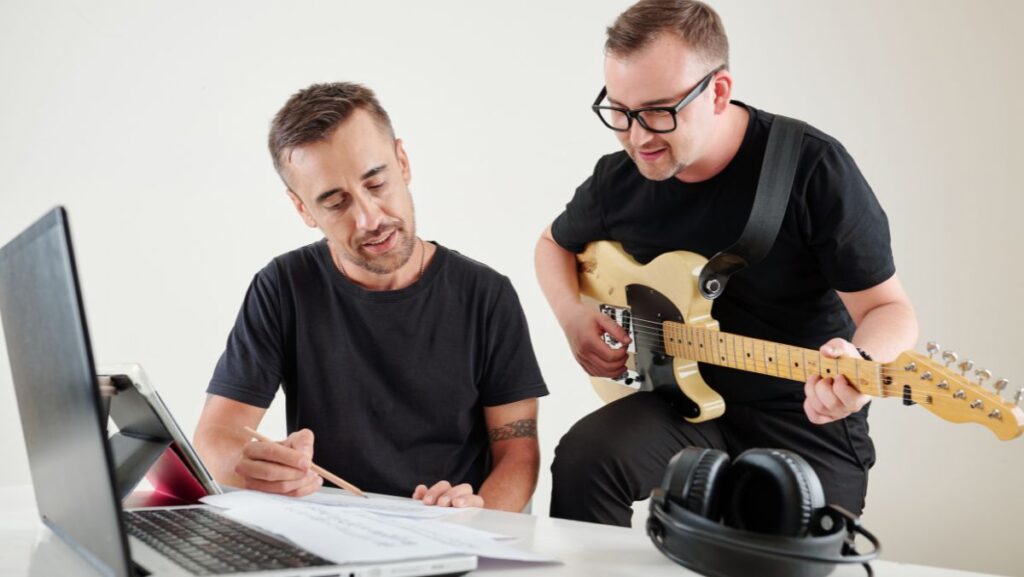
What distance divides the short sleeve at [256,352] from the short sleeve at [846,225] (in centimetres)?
107

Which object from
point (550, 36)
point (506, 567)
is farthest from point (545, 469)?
point (506, 567)

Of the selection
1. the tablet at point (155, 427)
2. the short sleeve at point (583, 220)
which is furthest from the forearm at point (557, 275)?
the tablet at point (155, 427)

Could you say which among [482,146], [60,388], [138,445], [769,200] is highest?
[482,146]

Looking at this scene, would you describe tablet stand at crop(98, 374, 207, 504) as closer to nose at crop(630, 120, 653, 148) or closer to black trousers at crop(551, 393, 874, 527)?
black trousers at crop(551, 393, 874, 527)

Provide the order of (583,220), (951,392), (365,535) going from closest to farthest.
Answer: (365,535)
(951,392)
(583,220)

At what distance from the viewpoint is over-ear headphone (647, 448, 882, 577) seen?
861mm

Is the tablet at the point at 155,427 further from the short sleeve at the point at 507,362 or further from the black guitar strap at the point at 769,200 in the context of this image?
the black guitar strap at the point at 769,200

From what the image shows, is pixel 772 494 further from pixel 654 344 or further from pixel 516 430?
pixel 654 344

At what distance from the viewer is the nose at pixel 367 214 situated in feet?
6.01

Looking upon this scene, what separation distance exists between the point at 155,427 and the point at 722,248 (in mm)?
1269

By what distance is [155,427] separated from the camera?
1.13 m

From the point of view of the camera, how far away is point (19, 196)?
322 centimetres

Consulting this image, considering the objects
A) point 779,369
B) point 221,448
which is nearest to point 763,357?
point 779,369

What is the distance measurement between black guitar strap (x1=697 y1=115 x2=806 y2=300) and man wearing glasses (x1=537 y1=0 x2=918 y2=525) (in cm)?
3
